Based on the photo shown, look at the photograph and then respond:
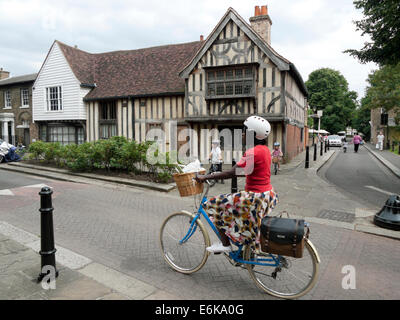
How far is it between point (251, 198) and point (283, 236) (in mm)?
520

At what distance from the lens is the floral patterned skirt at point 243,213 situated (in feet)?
10.2

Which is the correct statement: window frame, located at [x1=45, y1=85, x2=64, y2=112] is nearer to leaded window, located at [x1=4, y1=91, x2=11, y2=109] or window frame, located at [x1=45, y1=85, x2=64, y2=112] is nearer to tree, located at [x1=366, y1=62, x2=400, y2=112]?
leaded window, located at [x1=4, y1=91, x2=11, y2=109]

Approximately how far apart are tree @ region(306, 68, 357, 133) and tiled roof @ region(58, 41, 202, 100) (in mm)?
36872

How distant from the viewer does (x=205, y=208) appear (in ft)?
11.3

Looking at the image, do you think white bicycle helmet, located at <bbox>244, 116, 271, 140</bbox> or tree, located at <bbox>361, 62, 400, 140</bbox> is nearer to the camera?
white bicycle helmet, located at <bbox>244, 116, 271, 140</bbox>

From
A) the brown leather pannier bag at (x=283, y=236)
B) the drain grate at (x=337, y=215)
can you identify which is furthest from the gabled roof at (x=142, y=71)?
the brown leather pannier bag at (x=283, y=236)

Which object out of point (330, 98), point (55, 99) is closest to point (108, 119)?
point (55, 99)

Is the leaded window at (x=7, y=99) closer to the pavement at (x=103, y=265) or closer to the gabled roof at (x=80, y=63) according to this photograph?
the gabled roof at (x=80, y=63)

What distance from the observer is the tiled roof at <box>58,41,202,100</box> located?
56.6ft

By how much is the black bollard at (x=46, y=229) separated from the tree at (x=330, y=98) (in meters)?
51.3

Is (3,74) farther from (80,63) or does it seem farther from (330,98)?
(330,98)

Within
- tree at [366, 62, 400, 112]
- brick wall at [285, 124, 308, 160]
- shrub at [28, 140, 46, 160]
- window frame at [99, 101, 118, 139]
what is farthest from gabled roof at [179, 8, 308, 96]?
shrub at [28, 140, 46, 160]

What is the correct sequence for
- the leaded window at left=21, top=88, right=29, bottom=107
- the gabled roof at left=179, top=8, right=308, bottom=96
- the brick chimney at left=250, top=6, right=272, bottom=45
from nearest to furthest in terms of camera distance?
the gabled roof at left=179, top=8, right=308, bottom=96, the brick chimney at left=250, top=6, right=272, bottom=45, the leaded window at left=21, top=88, right=29, bottom=107

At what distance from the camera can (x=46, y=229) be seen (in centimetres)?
345
